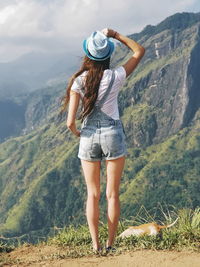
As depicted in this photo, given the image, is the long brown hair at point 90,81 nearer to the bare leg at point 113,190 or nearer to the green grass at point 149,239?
the bare leg at point 113,190

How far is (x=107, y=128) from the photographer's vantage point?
605 cm

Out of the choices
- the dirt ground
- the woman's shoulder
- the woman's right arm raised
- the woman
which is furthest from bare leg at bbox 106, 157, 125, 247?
the woman's right arm raised

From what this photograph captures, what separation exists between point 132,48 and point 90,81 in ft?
3.04

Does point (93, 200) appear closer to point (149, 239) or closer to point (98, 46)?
point (149, 239)

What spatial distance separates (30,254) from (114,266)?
2.17 m

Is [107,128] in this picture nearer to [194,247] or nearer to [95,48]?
[95,48]

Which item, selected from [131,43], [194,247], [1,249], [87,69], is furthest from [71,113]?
[1,249]

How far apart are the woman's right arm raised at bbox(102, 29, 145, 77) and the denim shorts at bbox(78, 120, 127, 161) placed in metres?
0.84

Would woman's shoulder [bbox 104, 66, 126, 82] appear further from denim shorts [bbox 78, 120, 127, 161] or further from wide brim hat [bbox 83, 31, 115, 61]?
denim shorts [bbox 78, 120, 127, 161]

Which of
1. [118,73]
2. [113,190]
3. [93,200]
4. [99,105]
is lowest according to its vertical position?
[93,200]

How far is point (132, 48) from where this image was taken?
6312 mm

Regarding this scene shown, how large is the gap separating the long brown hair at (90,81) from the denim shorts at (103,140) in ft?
0.82

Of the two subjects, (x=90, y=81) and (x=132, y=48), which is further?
(x=132, y=48)

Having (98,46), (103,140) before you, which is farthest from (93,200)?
(98,46)
